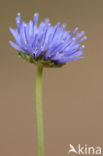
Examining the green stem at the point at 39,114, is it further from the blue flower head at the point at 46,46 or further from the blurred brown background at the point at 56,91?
the blurred brown background at the point at 56,91

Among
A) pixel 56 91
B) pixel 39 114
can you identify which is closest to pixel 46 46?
pixel 39 114

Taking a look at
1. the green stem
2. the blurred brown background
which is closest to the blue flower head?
the green stem

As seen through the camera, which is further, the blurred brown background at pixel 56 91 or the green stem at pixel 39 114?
the blurred brown background at pixel 56 91

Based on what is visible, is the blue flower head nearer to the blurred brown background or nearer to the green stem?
the green stem

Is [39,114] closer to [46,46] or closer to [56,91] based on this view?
[46,46]

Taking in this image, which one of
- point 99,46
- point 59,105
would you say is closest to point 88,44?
point 99,46

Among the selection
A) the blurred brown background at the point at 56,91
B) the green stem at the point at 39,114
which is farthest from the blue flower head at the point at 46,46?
the blurred brown background at the point at 56,91
